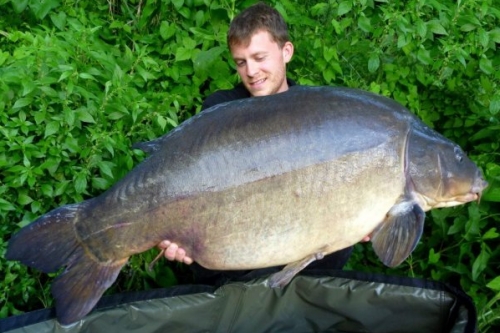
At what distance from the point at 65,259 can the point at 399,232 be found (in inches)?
41.6

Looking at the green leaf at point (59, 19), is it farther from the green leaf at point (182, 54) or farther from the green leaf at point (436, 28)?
the green leaf at point (436, 28)

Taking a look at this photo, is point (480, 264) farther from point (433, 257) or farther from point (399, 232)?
point (399, 232)

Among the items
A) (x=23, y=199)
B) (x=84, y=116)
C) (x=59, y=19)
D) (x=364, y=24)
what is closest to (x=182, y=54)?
(x=59, y=19)

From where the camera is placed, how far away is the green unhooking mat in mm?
2537

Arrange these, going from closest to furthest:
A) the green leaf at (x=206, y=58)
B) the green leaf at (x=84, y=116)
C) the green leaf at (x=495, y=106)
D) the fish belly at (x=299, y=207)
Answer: the fish belly at (x=299, y=207), the green leaf at (x=84, y=116), the green leaf at (x=495, y=106), the green leaf at (x=206, y=58)

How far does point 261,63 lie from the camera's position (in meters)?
2.92

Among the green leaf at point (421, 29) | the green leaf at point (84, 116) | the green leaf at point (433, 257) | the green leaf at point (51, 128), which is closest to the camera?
the green leaf at point (51, 128)

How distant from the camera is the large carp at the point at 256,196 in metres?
2.20

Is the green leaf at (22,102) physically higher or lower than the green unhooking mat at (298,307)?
higher

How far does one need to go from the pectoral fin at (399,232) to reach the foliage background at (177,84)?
2.61 feet

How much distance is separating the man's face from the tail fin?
3.30 feet

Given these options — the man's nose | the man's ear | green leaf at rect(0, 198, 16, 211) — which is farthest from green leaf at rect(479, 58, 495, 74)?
green leaf at rect(0, 198, 16, 211)

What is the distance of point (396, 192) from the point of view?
2.23m

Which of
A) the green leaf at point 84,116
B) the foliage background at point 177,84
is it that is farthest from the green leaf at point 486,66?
the green leaf at point 84,116
